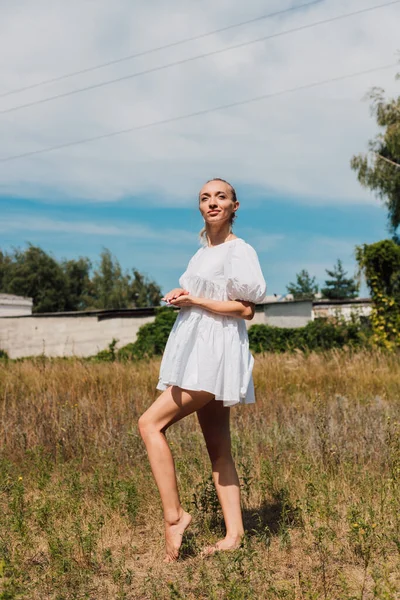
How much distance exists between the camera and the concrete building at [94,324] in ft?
82.3

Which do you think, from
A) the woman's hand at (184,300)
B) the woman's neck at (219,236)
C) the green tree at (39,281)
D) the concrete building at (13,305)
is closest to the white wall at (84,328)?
the concrete building at (13,305)

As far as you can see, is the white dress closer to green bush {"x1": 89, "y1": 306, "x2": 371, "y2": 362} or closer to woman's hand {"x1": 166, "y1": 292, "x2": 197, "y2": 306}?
woman's hand {"x1": 166, "y1": 292, "x2": 197, "y2": 306}

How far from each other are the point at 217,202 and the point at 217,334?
0.79m

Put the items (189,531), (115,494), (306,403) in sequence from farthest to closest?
(306,403)
(115,494)
(189,531)

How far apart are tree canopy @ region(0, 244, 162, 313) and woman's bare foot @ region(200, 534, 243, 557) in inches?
2033

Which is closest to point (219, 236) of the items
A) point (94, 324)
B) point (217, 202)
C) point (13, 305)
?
point (217, 202)

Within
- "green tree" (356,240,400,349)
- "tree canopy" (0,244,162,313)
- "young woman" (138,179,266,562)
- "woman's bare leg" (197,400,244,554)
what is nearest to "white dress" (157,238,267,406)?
"young woman" (138,179,266,562)

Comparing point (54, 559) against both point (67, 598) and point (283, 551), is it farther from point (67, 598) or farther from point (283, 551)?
point (283, 551)

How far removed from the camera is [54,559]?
3633 mm

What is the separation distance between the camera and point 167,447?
359 centimetres

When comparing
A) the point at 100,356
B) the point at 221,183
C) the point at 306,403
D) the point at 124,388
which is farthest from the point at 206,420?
the point at 100,356

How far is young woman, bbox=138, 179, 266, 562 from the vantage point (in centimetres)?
358

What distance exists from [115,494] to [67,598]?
139cm

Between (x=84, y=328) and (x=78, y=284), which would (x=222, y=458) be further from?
(x=78, y=284)
